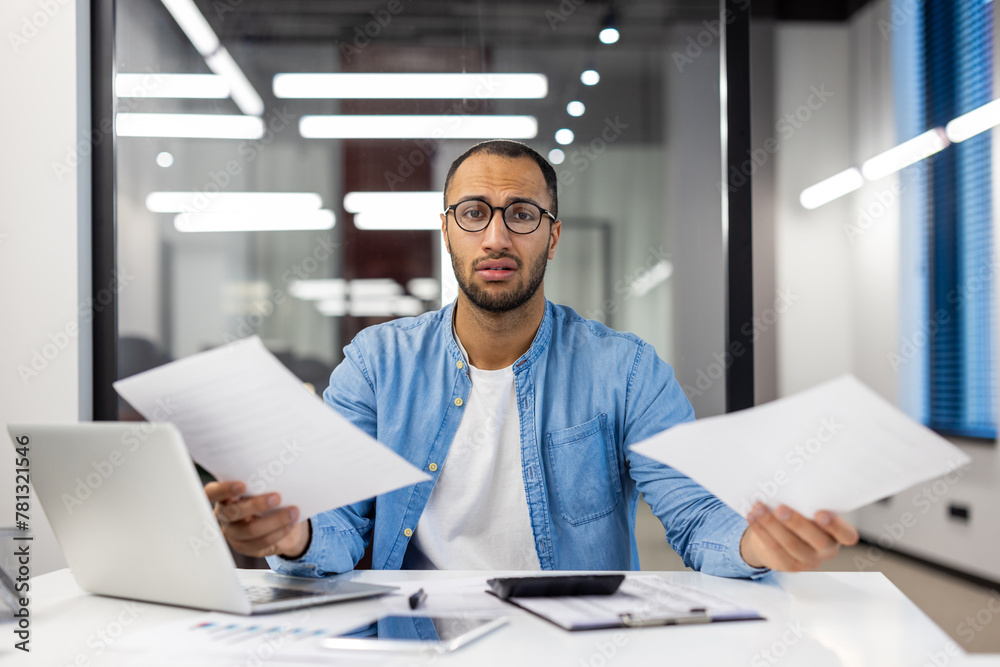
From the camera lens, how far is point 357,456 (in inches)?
30.4

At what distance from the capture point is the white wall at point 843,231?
396 cm

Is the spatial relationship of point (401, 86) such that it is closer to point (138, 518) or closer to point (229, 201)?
point (229, 201)

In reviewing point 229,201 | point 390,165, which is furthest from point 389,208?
point 229,201

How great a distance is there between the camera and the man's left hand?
32.4 inches

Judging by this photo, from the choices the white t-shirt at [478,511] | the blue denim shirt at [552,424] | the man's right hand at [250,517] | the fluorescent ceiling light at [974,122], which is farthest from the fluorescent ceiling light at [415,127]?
the fluorescent ceiling light at [974,122]

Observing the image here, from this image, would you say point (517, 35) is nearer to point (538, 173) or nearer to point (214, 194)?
point (538, 173)

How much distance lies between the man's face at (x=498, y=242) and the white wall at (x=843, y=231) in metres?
2.89

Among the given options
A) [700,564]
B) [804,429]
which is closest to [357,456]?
[804,429]

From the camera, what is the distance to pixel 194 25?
7.30 feet

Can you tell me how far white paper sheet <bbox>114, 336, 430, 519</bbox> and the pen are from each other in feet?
0.47

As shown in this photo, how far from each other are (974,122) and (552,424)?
121 inches

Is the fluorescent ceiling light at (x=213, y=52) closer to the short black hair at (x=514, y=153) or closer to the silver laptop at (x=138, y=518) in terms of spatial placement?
the short black hair at (x=514, y=153)

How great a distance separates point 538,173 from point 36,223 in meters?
1.50

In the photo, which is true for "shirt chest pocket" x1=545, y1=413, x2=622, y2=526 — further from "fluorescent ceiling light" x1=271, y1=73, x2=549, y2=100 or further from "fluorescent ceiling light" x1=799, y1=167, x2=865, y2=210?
"fluorescent ceiling light" x1=799, y1=167, x2=865, y2=210
